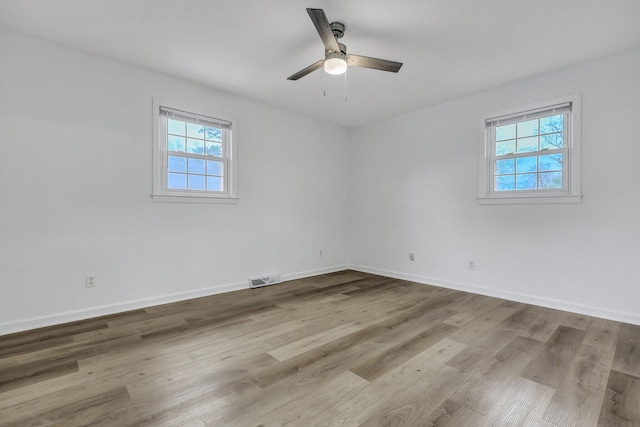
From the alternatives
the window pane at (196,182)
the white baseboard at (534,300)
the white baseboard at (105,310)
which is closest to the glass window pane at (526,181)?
the white baseboard at (534,300)

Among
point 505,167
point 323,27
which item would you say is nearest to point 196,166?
point 323,27

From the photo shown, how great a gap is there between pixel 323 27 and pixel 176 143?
2317mm

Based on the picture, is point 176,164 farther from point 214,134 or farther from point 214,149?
point 214,134

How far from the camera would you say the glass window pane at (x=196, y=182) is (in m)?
3.61

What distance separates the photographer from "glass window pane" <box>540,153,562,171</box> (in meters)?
3.25

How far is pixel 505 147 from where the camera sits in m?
3.67

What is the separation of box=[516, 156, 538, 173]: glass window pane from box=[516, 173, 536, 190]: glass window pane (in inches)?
2.4

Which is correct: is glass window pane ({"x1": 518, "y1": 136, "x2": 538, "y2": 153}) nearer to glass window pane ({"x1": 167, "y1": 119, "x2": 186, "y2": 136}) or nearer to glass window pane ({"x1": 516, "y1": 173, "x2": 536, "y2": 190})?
glass window pane ({"x1": 516, "y1": 173, "x2": 536, "y2": 190})

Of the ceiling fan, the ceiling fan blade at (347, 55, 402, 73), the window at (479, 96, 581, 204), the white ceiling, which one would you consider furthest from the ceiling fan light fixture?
the window at (479, 96, 581, 204)

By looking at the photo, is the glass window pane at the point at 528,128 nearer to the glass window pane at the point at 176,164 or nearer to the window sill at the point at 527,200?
the window sill at the point at 527,200

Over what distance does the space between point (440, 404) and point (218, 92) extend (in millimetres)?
3927

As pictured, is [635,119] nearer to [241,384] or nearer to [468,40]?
[468,40]

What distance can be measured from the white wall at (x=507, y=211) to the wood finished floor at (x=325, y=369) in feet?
1.43

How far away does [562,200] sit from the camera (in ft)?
10.3
